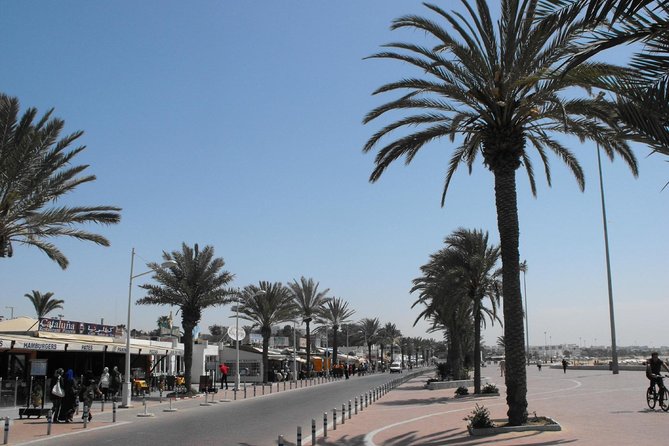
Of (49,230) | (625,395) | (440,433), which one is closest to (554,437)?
(440,433)

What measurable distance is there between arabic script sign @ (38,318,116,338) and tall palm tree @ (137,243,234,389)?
17.8ft

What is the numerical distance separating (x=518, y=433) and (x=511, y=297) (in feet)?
→ 10.7

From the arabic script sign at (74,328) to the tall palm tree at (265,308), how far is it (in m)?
11.5

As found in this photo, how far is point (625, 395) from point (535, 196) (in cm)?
999

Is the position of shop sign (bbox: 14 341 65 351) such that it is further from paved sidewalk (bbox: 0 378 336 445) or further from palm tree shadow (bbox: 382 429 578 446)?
palm tree shadow (bbox: 382 429 578 446)

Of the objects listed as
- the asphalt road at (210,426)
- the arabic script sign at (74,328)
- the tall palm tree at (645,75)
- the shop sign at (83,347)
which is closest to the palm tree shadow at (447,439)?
the asphalt road at (210,426)

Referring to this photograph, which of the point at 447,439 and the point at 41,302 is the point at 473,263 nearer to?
the point at 447,439

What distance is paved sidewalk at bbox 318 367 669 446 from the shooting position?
1361 centimetres

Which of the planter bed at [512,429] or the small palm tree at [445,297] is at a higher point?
the small palm tree at [445,297]

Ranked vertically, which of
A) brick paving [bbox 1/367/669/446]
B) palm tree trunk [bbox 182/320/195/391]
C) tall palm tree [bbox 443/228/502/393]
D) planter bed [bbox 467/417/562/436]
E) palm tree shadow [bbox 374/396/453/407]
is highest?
tall palm tree [bbox 443/228/502/393]

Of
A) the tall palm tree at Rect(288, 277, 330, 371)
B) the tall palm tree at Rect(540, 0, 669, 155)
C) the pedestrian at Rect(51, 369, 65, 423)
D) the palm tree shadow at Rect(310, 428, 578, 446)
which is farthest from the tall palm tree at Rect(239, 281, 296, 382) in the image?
the tall palm tree at Rect(540, 0, 669, 155)

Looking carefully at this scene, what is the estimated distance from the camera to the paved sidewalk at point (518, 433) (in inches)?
536

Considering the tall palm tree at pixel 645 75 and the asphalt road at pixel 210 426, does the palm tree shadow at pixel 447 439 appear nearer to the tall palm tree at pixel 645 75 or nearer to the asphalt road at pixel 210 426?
the asphalt road at pixel 210 426

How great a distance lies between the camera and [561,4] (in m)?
6.87
